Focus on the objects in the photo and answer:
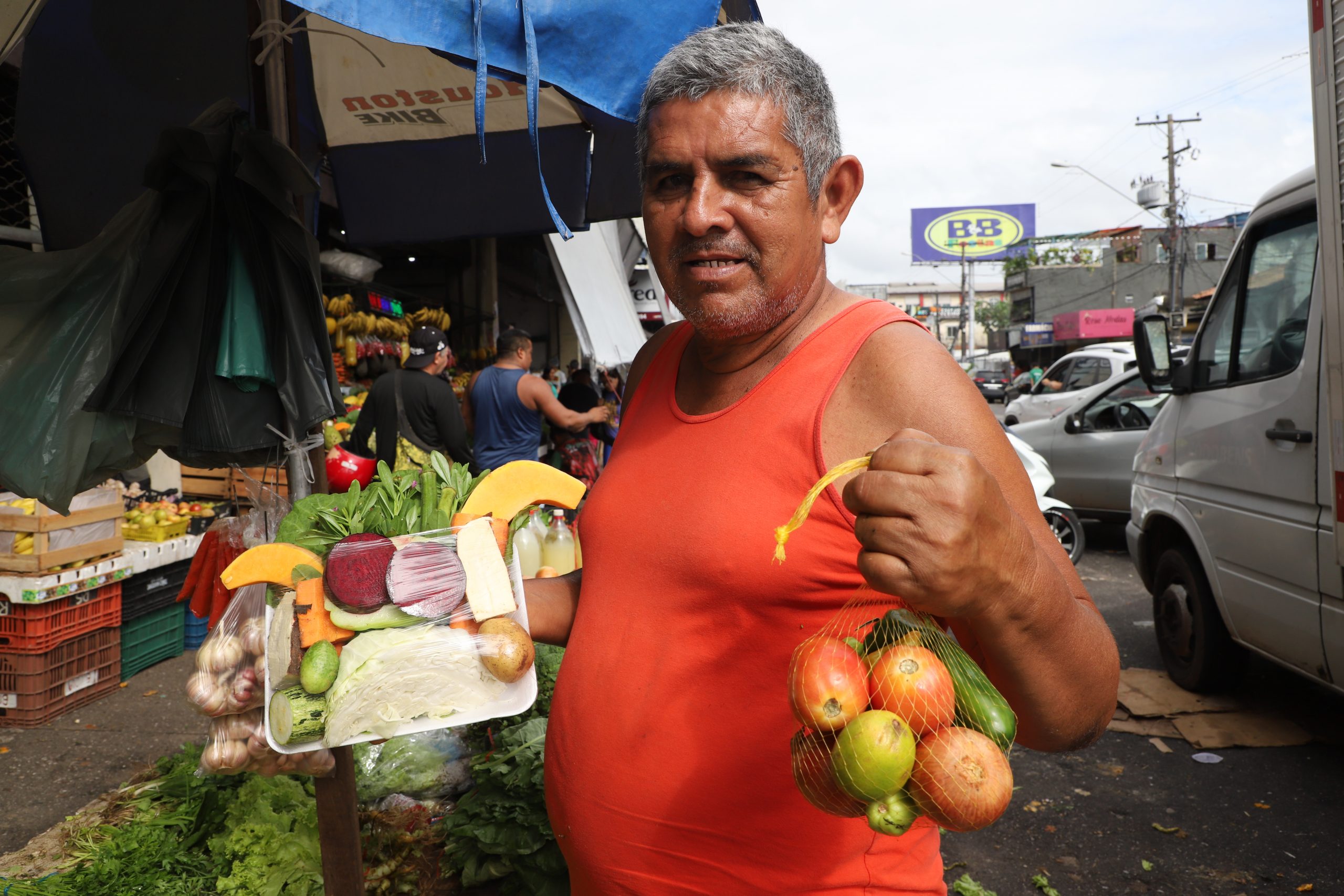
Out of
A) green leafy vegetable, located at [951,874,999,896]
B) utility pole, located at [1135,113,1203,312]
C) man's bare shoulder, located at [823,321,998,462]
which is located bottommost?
green leafy vegetable, located at [951,874,999,896]

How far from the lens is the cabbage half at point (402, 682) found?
1.49 m

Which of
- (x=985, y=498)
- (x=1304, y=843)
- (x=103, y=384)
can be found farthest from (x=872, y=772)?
(x=1304, y=843)

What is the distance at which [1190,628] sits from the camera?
4.87 meters

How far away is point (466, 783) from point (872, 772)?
100 inches

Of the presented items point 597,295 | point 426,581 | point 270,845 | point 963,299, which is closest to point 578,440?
point 597,295

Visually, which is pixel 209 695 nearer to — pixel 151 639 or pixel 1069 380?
pixel 151 639

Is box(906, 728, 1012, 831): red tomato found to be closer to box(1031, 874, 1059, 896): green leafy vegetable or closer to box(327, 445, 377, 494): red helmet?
box(1031, 874, 1059, 896): green leafy vegetable

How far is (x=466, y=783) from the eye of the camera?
3.10m

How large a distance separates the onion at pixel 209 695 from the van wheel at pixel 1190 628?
5003 millimetres

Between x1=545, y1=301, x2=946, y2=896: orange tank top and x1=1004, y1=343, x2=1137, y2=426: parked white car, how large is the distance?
38.0 feet

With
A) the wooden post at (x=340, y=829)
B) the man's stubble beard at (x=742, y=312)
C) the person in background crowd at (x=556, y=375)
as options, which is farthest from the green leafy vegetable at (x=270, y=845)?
the person in background crowd at (x=556, y=375)

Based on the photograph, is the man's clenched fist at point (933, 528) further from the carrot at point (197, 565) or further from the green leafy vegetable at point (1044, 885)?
the green leafy vegetable at point (1044, 885)

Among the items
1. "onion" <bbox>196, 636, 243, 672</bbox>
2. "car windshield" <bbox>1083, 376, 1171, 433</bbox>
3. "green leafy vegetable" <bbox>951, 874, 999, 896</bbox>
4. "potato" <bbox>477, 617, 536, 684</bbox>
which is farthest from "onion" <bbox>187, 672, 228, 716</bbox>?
"car windshield" <bbox>1083, 376, 1171, 433</bbox>

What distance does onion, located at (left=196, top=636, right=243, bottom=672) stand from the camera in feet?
5.57
